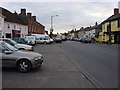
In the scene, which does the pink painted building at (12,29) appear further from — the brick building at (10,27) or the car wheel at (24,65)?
the car wheel at (24,65)

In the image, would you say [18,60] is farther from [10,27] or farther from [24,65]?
[10,27]

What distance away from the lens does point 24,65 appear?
28.0 feet

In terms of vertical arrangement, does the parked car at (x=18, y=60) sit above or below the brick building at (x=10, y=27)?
below

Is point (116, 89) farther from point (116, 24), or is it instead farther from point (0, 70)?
point (116, 24)

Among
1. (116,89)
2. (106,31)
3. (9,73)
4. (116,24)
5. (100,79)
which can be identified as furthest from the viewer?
(106,31)

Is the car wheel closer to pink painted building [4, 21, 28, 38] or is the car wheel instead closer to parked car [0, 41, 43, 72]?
parked car [0, 41, 43, 72]

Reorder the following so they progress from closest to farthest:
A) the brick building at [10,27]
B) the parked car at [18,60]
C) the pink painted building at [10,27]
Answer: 1. the parked car at [18,60]
2. the brick building at [10,27]
3. the pink painted building at [10,27]

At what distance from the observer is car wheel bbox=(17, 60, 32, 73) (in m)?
8.52

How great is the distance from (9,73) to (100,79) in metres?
4.00

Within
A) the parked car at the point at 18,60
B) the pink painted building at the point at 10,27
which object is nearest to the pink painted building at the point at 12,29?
the pink painted building at the point at 10,27

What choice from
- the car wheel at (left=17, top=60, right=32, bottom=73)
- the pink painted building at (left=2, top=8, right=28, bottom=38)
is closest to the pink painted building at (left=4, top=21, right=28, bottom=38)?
the pink painted building at (left=2, top=8, right=28, bottom=38)

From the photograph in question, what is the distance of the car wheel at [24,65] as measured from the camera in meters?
8.52

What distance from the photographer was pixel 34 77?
7.62m

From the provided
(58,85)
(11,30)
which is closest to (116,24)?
(11,30)
